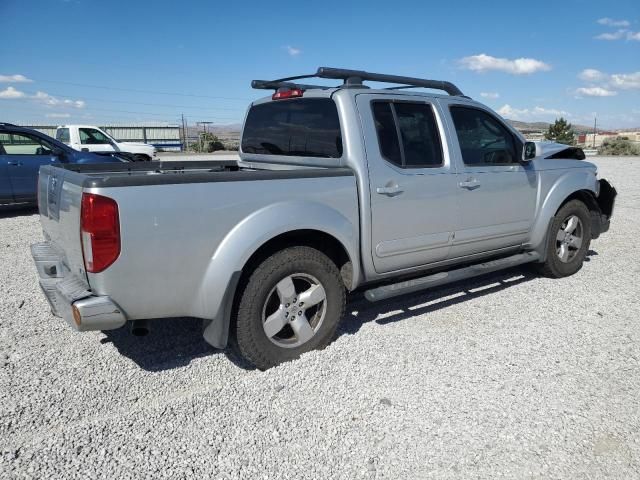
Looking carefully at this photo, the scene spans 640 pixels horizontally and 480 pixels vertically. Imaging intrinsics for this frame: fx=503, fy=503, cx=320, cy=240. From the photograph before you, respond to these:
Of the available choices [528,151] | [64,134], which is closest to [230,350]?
[528,151]

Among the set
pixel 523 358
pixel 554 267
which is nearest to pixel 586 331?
pixel 523 358

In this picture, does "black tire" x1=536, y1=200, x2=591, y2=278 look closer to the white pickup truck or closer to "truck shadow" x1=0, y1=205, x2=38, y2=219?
"truck shadow" x1=0, y1=205, x2=38, y2=219

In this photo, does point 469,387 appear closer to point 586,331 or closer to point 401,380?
point 401,380

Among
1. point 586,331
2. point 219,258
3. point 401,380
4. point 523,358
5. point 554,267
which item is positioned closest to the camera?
point 219,258

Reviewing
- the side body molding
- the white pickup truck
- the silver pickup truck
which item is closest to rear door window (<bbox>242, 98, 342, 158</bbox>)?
the silver pickup truck

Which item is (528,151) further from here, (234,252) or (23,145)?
(23,145)

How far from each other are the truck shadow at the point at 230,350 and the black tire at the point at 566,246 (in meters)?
0.27

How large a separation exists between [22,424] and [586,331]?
4.07 metres

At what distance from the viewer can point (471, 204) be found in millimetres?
4430

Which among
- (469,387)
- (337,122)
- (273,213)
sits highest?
(337,122)

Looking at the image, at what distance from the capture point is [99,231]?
2750 millimetres

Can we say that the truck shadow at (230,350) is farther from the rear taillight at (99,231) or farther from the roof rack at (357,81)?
the roof rack at (357,81)

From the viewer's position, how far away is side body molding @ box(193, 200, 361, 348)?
10.2 ft

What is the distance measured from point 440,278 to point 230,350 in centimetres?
183
